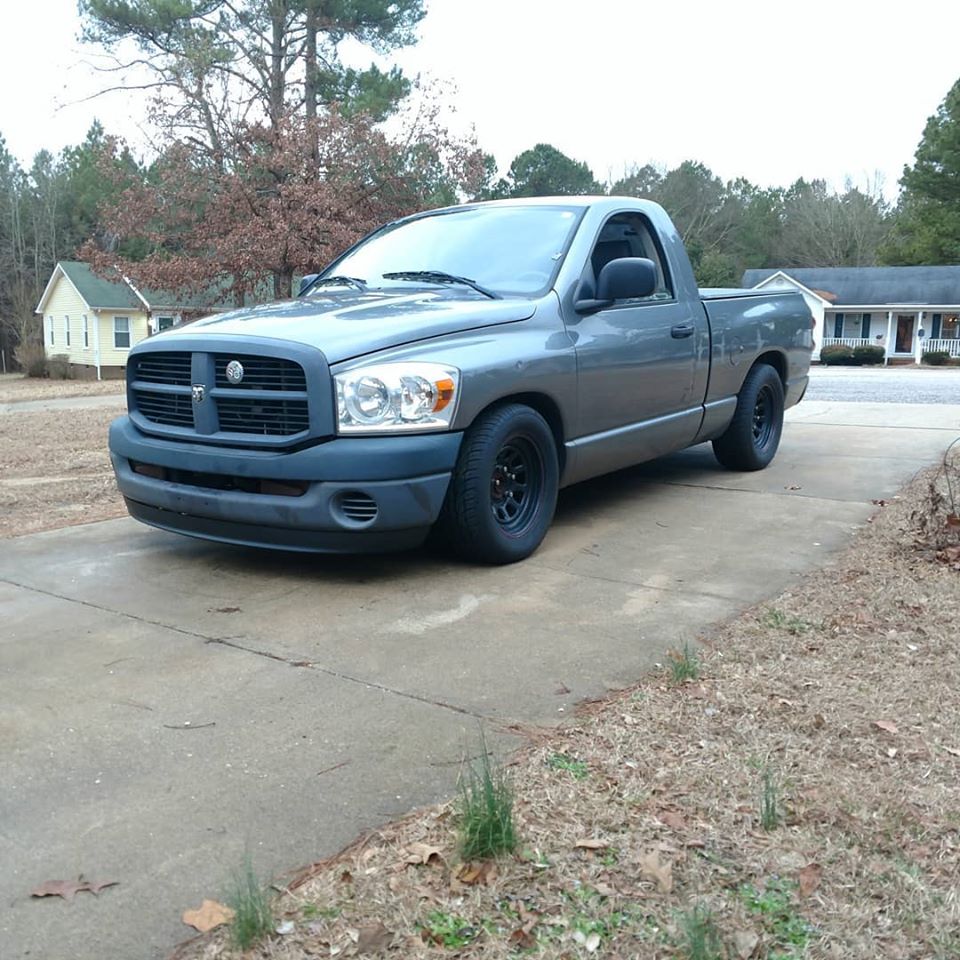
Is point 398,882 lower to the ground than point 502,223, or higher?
lower

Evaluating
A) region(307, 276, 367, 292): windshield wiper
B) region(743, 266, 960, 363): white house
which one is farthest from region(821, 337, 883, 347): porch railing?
region(307, 276, 367, 292): windshield wiper

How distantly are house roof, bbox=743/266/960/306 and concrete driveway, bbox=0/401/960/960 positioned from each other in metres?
48.7

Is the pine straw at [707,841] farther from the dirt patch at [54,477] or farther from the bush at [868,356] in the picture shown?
the bush at [868,356]

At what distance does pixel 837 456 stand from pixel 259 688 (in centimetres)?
667

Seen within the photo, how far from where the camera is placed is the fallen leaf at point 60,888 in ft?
7.99

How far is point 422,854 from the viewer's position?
256 cm

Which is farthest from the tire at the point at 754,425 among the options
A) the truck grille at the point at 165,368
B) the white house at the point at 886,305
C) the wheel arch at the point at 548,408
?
the white house at the point at 886,305

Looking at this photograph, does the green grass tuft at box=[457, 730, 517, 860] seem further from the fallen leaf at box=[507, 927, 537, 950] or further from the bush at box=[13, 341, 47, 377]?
the bush at box=[13, 341, 47, 377]

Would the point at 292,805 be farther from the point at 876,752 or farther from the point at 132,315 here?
the point at 132,315

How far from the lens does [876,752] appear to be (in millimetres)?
3109

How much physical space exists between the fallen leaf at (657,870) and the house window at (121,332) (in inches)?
1725

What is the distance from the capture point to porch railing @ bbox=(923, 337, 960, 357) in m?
48.1

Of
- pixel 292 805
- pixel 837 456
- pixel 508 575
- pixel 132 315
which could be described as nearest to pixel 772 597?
pixel 508 575

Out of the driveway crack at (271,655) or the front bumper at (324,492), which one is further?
the front bumper at (324,492)
